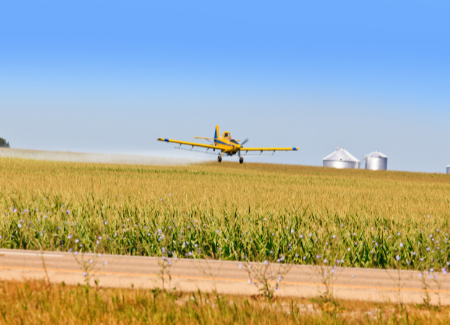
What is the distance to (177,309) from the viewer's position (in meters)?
5.77

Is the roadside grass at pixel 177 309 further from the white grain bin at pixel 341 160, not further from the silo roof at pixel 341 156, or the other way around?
the silo roof at pixel 341 156

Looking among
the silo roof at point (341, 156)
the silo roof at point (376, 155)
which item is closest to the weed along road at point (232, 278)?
the silo roof at point (341, 156)

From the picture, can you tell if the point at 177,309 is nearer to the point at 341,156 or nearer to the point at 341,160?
the point at 341,160

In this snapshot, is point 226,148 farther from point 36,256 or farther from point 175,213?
point 36,256

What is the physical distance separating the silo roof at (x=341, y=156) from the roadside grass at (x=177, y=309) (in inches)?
4722

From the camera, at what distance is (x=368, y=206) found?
1627cm

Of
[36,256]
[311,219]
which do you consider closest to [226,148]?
[311,219]

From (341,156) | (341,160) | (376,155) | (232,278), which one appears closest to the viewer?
(232,278)

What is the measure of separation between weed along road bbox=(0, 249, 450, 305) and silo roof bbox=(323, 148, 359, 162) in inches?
4659

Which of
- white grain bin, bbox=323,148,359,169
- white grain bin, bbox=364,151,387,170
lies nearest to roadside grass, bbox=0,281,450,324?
white grain bin, bbox=323,148,359,169

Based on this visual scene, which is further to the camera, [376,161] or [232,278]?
[376,161]

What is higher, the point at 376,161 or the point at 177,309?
the point at 376,161

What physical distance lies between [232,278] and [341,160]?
119032 millimetres

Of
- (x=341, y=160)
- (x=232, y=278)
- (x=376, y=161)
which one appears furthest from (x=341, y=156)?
(x=232, y=278)
